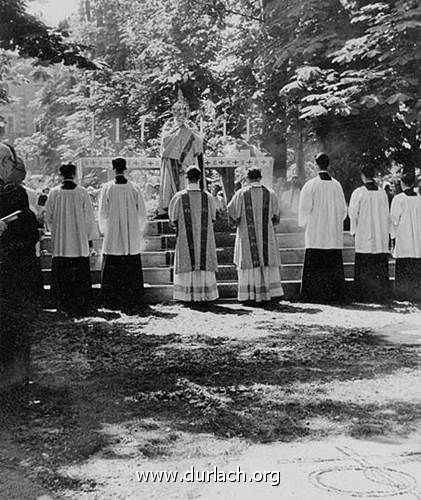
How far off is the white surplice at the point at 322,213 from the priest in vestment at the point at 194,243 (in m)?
1.39

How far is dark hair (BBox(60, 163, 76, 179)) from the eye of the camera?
32.2 ft

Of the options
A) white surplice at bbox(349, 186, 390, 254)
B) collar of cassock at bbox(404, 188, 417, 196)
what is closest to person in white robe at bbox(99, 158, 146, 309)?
white surplice at bbox(349, 186, 390, 254)

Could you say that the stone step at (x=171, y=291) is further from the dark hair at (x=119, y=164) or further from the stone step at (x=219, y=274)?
the dark hair at (x=119, y=164)

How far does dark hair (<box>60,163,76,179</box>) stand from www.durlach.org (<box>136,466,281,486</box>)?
21.2 feet

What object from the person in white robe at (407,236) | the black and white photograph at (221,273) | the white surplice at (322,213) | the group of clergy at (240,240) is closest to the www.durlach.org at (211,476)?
the black and white photograph at (221,273)

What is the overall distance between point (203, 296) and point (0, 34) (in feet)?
13.5

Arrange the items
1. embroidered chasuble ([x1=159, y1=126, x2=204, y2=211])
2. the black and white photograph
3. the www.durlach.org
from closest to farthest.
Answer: the www.durlach.org → the black and white photograph → embroidered chasuble ([x1=159, y1=126, x2=204, y2=211])

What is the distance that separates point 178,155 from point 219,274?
236cm

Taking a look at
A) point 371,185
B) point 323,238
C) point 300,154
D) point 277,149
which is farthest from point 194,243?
point 277,149

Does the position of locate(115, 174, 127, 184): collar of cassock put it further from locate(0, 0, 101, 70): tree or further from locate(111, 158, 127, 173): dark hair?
locate(0, 0, 101, 70): tree

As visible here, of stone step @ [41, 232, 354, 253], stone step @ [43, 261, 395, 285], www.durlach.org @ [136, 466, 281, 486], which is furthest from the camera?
stone step @ [41, 232, 354, 253]

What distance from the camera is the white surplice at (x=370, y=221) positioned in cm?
1052

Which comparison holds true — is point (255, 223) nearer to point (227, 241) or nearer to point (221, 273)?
point (221, 273)

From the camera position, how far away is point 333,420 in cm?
483
